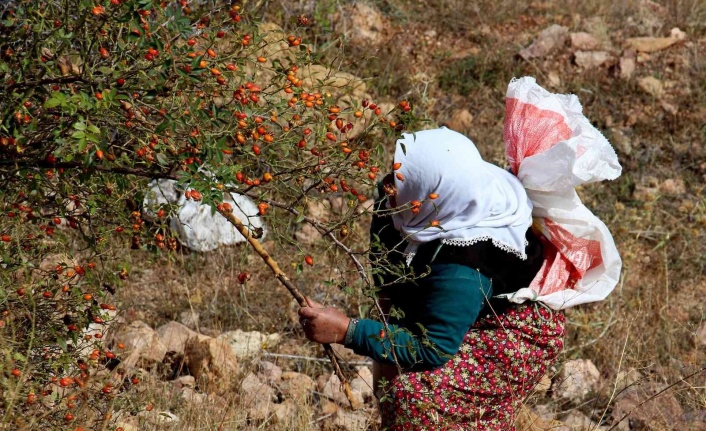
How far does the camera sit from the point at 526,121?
3.16m

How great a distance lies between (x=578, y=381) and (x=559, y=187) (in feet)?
5.18

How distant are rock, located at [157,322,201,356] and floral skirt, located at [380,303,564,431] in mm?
1432

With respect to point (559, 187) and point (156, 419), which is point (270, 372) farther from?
point (559, 187)

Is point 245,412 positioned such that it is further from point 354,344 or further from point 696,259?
point 696,259

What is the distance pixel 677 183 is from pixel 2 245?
472cm

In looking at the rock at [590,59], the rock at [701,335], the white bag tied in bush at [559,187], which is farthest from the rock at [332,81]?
the rock at [701,335]

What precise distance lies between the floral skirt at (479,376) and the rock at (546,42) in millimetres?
4164

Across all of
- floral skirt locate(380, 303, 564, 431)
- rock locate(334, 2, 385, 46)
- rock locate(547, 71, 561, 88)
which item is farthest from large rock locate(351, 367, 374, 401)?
rock locate(547, 71, 561, 88)

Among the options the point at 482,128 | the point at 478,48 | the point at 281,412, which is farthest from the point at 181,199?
the point at 478,48

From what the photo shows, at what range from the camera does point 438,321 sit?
2.86m

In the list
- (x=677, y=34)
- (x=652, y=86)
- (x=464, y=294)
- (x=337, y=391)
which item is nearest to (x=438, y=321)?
(x=464, y=294)

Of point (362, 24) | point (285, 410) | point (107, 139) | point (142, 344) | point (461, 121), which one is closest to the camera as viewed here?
point (107, 139)

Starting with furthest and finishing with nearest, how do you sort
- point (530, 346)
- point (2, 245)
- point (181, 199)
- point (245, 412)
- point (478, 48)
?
point (478, 48)
point (181, 199)
point (245, 412)
point (530, 346)
point (2, 245)

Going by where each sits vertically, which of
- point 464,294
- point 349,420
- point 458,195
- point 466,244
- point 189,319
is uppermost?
point 458,195
